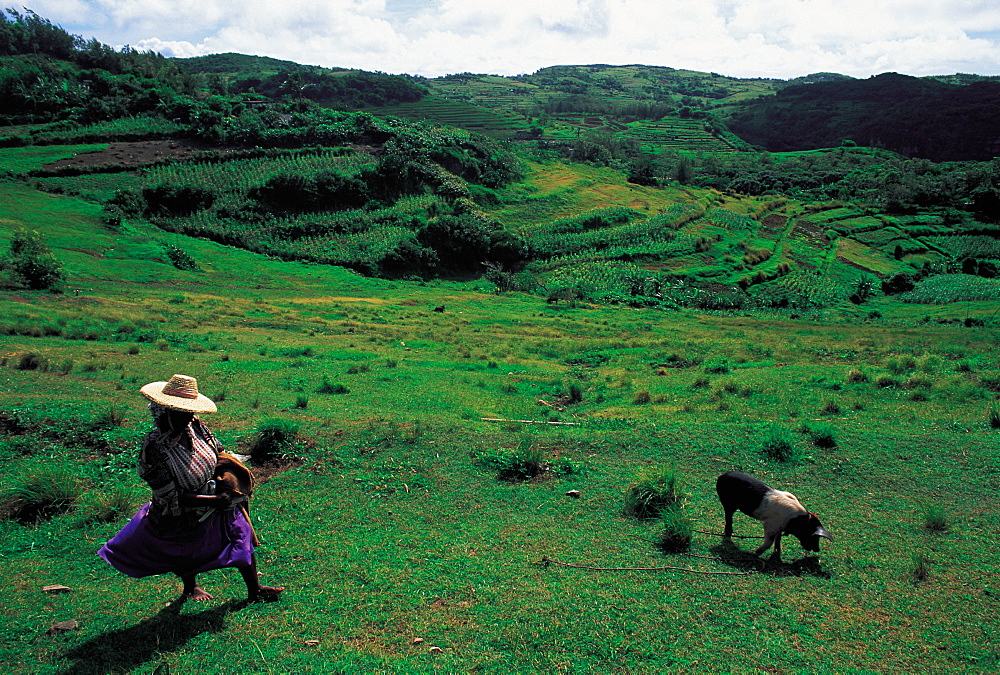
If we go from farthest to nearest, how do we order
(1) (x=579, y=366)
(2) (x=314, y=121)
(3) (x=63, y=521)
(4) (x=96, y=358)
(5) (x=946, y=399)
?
(2) (x=314, y=121) < (1) (x=579, y=366) < (4) (x=96, y=358) < (5) (x=946, y=399) < (3) (x=63, y=521)

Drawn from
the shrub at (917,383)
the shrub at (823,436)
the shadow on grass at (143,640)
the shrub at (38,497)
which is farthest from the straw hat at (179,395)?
the shrub at (917,383)

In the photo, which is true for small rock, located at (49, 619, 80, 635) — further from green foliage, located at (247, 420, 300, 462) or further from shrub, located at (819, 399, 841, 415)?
shrub, located at (819, 399, 841, 415)

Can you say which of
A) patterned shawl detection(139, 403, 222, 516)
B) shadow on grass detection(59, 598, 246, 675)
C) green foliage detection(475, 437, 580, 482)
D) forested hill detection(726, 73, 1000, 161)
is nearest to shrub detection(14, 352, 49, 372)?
green foliage detection(475, 437, 580, 482)

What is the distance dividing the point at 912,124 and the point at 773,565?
21038cm

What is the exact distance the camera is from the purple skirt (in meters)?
6.31

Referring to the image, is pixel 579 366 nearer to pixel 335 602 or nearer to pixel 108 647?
pixel 335 602

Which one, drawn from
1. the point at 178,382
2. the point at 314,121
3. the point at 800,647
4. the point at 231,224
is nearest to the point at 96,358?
the point at 178,382

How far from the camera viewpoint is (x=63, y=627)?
627 centimetres

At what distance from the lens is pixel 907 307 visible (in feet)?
189

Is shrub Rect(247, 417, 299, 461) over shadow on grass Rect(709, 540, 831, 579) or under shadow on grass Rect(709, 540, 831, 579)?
over

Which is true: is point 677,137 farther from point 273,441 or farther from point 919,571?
point 919,571

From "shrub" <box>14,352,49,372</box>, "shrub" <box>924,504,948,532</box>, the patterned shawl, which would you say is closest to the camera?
the patterned shawl

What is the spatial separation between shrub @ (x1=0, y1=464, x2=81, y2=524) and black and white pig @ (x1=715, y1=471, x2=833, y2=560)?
10397 mm

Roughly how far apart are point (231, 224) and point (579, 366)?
179 feet
